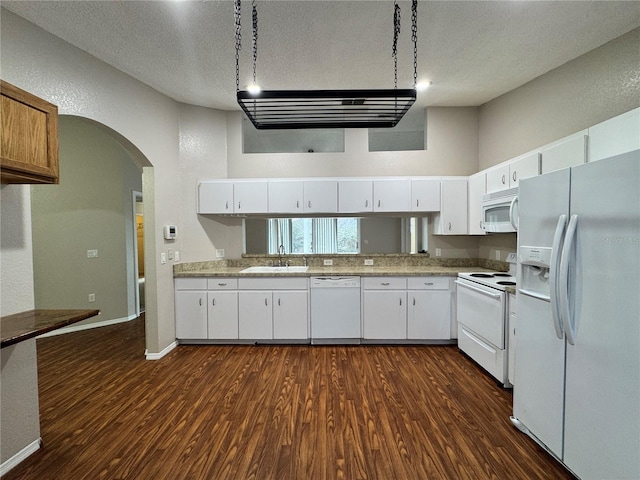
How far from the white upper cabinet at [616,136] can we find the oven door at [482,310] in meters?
1.24

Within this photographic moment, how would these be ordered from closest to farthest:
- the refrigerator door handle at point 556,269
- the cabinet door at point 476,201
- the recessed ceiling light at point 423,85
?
the refrigerator door handle at point 556,269
the recessed ceiling light at point 423,85
the cabinet door at point 476,201

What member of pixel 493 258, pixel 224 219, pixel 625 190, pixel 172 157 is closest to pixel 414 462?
pixel 625 190

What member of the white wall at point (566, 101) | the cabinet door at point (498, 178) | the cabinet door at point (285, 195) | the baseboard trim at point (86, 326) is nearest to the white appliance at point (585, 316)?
the cabinet door at point (498, 178)

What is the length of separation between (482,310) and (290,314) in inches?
80.7

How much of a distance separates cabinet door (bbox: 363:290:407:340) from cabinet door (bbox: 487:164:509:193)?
1.48 meters

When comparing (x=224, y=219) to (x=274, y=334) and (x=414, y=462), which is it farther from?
(x=414, y=462)

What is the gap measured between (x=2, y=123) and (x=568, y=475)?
3563 mm

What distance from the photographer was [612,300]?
1360 millimetres

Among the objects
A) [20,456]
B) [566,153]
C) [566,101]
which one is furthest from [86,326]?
[566,101]

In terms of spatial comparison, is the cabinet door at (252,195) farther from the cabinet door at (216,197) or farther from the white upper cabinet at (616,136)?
the white upper cabinet at (616,136)

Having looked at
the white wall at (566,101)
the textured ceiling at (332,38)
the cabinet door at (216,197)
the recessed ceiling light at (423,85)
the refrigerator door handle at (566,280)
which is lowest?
the refrigerator door handle at (566,280)

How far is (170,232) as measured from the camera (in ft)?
11.0

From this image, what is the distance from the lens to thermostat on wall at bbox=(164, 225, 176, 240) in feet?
10.8

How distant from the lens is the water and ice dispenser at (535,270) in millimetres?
1735
